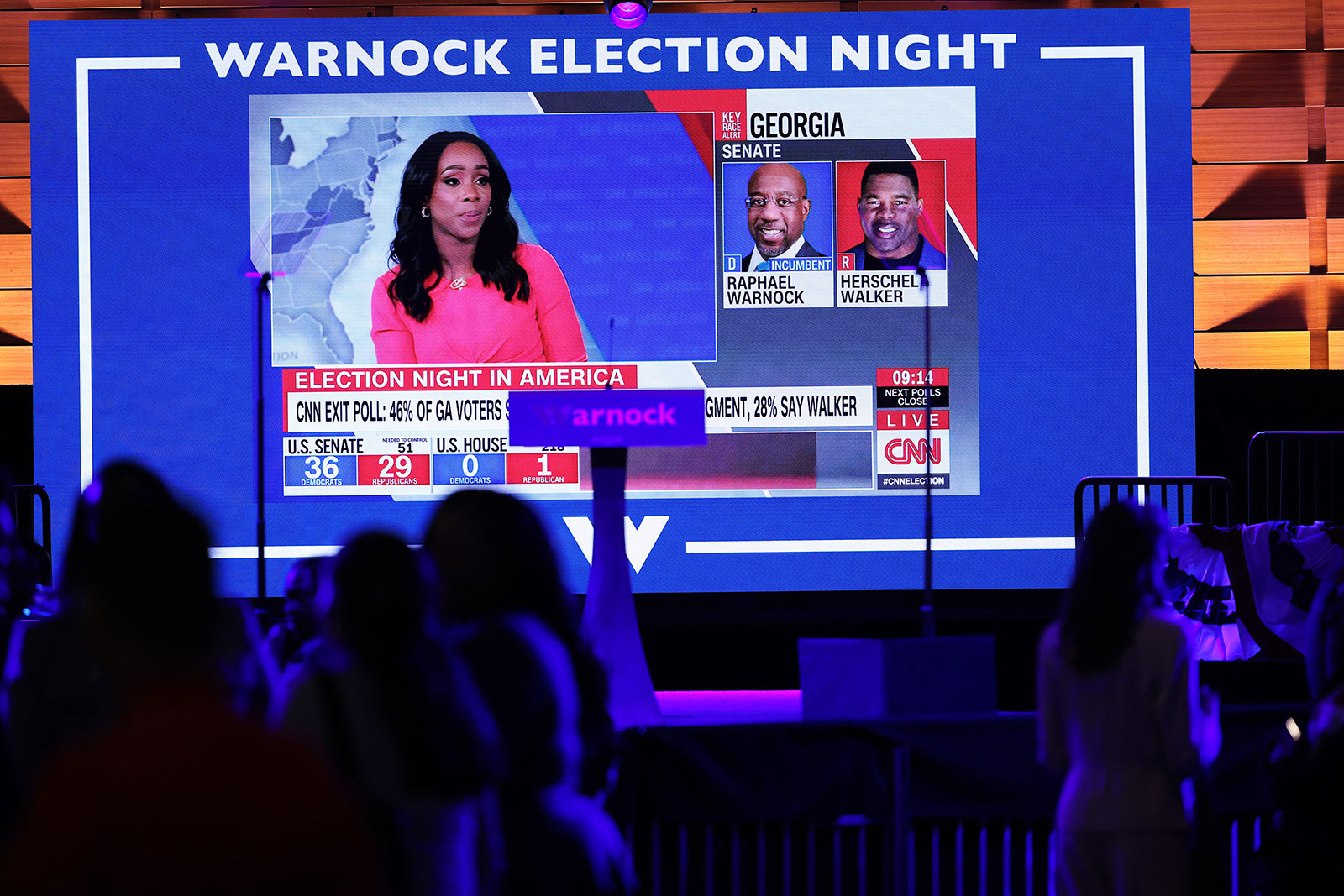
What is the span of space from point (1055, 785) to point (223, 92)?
5855 millimetres

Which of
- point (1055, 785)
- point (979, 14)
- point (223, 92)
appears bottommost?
point (1055, 785)

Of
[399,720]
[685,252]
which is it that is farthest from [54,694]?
[685,252]

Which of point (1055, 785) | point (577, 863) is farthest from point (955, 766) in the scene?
point (577, 863)

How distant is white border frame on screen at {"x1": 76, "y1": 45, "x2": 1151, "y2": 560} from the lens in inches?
260

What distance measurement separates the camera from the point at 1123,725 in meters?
2.25

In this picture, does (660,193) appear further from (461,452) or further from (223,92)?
(223,92)

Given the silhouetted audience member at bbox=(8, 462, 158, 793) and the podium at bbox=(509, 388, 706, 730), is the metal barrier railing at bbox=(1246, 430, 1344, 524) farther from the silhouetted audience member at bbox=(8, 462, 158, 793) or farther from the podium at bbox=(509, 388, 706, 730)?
the silhouetted audience member at bbox=(8, 462, 158, 793)

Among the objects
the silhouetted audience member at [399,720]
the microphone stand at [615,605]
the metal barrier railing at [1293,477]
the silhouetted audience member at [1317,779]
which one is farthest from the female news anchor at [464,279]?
the silhouetted audience member at [399,720]

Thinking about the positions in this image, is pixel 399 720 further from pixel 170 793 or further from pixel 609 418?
pixel 609 418

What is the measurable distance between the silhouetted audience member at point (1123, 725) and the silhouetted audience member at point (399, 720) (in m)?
1.25

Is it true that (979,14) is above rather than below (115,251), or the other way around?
above

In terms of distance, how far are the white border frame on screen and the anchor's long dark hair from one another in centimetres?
152

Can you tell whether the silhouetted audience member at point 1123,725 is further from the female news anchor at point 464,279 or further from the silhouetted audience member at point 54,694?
the female news anchor at point 464,279

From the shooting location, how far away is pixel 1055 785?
3.08 m
